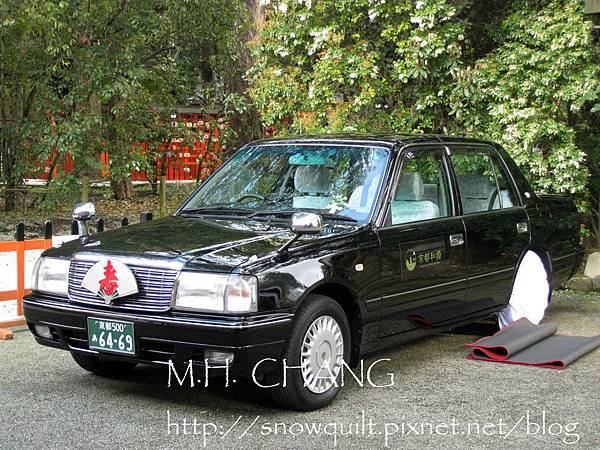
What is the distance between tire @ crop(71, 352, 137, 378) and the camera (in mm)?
5590

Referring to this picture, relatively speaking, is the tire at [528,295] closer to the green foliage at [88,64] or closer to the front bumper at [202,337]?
the front bumper at [202,337]

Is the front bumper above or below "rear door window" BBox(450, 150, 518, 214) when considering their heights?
below

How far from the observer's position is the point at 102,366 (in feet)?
18.5

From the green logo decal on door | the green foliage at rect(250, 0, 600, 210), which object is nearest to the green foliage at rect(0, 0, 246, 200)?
the green foliage at rect(250, 0, 600, 210)

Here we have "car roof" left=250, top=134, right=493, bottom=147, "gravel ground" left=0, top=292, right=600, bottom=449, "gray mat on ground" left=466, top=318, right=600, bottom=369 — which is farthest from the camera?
"gray mat on ground" left=466, top=318, right=600, bottom=369

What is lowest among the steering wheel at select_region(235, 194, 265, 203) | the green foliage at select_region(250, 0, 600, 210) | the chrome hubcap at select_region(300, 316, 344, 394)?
the chrome hubcap at select_region(300, 316, 344, 394)

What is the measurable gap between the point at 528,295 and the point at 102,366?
336 cm

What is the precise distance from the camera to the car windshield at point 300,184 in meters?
5.57

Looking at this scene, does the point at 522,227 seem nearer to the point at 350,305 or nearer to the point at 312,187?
the point at 312,187

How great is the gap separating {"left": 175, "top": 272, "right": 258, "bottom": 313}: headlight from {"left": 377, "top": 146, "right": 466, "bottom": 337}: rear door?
115 centimetres

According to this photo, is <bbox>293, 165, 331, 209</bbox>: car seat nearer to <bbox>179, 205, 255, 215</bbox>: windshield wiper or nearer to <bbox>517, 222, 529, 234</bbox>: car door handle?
<bbox>179, 205, 255, 215</bbox>: windshield wiper

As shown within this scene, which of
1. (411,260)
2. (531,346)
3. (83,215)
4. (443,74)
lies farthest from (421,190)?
(443,74)

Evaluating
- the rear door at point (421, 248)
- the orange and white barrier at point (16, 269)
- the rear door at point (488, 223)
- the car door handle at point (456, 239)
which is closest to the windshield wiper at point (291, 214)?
the rear door at point (421, 248)

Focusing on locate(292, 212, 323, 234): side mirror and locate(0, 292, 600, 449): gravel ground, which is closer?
locate(0, 292, 600, 449): gravel ground
